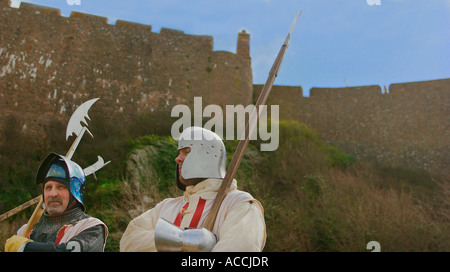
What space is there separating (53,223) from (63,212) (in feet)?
0.41

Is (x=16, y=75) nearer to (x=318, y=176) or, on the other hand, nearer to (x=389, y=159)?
(x=318, y=176)

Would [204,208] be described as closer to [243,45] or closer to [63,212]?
[63,212]

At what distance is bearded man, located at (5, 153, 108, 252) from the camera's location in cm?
382

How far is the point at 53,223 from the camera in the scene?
398 centimetres

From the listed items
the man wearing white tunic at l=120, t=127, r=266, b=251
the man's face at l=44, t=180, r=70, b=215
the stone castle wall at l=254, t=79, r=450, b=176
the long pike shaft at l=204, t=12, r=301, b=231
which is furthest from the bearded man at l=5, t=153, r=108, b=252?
the stone castle wall at l=254, t=79, r=450, b=176

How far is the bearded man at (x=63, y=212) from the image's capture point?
3.82m

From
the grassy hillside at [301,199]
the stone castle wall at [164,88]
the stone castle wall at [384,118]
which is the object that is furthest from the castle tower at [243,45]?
the grassy hillside at [301,199]

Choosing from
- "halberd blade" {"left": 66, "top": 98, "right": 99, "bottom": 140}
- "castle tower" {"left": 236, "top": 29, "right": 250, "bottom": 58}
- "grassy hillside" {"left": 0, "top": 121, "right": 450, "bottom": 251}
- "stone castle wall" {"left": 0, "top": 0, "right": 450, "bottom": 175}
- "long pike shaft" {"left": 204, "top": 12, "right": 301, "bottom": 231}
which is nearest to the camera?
"long pike shaft" {"left": 204, "top": 12, "right": 301, "bottom": 231}

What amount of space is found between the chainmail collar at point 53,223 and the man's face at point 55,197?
0.17 ft

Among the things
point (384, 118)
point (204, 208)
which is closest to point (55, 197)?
point (204, 208)

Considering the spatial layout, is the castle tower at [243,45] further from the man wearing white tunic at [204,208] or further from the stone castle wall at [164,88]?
the man wearing white tunic at [204,208]

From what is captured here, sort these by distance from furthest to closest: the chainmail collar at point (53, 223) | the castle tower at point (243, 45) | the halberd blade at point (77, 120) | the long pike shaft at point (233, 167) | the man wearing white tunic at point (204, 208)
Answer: the castle tower at point (243, 45)
the halberd blade at point (77, 120)
the chainmail collar at point (53, 223)
the long pike shaft at point (233, 167)
the man wearing white tunic at point (204, 208)

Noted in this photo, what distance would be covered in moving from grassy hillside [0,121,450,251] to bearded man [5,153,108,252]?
21.9 ft

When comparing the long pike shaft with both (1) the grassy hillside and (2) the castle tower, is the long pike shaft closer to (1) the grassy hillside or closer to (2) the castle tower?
(1) the grassy hillside
